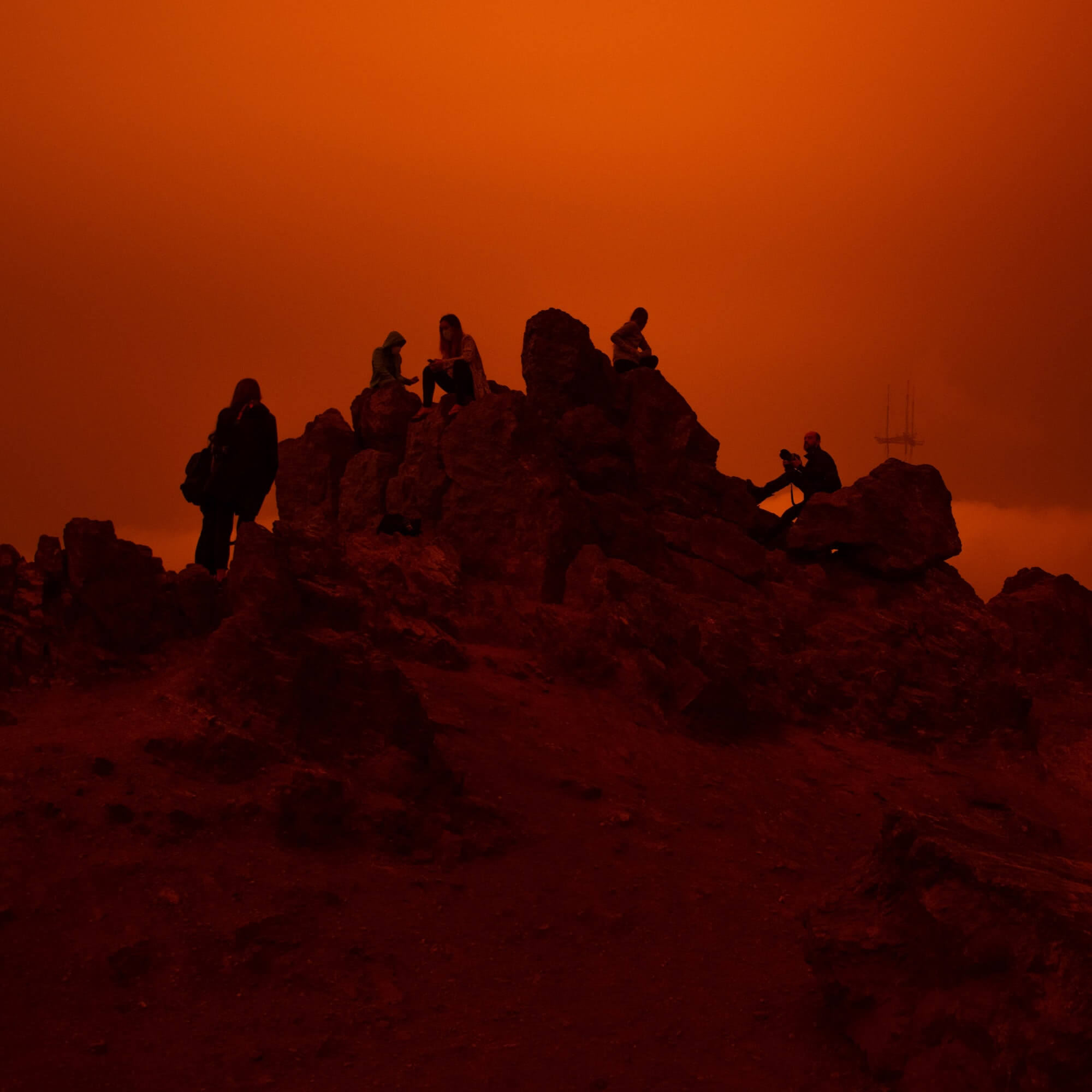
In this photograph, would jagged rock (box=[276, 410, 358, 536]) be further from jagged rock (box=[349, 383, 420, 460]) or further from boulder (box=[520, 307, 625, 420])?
boulder (box=[520, 307, 625, 420])

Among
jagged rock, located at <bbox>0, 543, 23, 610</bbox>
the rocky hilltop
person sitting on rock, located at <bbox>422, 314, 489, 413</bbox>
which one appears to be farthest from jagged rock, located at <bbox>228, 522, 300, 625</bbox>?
person sitting on rock, located at <bbox>422, 314, 489, 413</bbox>

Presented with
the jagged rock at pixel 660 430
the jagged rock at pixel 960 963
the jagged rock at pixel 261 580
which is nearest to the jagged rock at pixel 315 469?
the jagged rock at pixel 660 430

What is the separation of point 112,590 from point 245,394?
2.52 m

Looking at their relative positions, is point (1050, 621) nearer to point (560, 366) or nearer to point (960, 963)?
point (560, 366)

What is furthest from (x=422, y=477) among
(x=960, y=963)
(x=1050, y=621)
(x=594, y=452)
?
(x=1050, y=621)

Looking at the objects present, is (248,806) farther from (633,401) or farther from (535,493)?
(633,401)

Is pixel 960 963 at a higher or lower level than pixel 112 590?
lower

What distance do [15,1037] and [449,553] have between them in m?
7.89

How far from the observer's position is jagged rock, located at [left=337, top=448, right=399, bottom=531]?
613 inches

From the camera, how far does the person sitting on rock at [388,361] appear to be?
55.8ft

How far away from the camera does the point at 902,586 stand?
1587 centimetres

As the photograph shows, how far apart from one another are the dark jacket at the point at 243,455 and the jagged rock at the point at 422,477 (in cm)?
323

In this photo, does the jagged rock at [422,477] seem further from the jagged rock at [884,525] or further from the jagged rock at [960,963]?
the jagged rock at [960,963]

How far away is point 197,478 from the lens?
10719 mm
